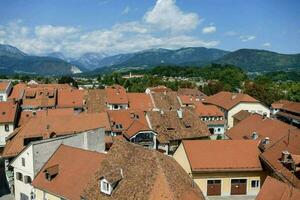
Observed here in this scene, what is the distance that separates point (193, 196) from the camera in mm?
22672

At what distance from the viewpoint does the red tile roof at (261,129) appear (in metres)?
43.1

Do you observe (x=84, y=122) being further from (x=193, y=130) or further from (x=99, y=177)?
(x=99, y=177)

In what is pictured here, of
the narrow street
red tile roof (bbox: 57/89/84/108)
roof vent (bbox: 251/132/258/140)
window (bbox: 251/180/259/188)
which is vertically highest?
red tile roof (bbox: 57/89/84/108)

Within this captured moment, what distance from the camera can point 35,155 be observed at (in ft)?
107

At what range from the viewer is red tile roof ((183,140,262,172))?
119 ft

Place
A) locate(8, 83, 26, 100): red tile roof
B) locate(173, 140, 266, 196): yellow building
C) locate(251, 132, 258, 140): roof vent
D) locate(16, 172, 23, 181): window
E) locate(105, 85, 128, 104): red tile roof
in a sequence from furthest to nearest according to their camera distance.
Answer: locate(105, 85, 128, 104): red tile roof → locate(8, 83, 26, 100): red tile roof → locate(251, 132, 258, 140): roof vent → locate(173, 140, 266, 196): yellow building → locate(16, 172, 23, 181): window

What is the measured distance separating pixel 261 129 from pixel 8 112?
43072 mm

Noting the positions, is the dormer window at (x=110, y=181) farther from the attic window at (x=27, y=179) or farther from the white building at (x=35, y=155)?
the attic window at (x=27, y=179)

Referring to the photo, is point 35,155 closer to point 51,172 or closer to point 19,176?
point 51,172

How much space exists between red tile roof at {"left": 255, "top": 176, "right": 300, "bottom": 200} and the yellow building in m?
11.0

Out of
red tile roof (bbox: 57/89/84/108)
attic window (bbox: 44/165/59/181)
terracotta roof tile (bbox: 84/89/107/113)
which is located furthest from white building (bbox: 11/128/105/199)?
red tile roof (bbox: 57/89/84/108)

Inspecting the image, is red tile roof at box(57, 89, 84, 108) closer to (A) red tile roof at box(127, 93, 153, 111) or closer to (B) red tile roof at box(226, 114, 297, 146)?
(A) red tile roof at box(127, 93, 153, 111)

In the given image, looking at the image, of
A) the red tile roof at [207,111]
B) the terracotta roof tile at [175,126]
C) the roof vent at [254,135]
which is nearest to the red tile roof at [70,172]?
the terracotta roof tile at [175,126]

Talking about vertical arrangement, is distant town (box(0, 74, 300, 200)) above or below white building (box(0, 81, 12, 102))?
below
